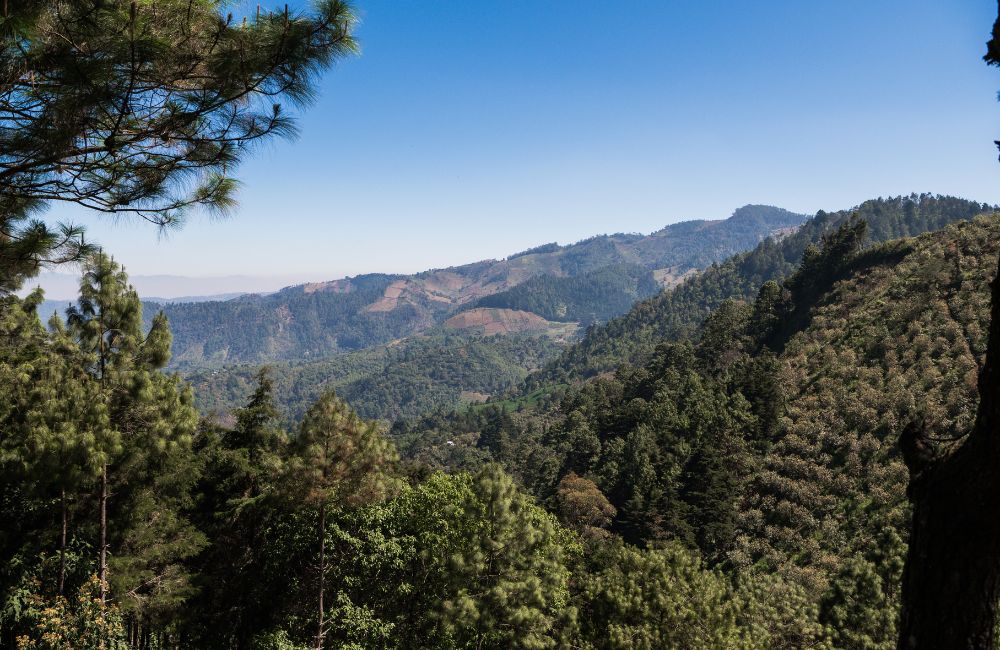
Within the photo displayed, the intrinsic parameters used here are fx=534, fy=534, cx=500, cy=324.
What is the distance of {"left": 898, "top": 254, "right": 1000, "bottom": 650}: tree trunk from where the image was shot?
3.22 m

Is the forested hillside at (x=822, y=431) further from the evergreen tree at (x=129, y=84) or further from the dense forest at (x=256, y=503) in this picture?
the evergreen tree at (x=129, y=84)

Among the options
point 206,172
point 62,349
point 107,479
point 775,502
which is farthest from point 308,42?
point 775,502

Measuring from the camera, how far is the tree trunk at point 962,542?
10.6 ft

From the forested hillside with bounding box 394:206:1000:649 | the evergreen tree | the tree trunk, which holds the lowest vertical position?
the forested hillside with bounding box 394:206:1000:649

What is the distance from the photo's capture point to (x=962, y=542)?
3.32 m

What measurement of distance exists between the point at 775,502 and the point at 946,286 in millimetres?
35014

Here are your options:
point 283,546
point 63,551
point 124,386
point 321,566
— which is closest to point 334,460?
point 321,566

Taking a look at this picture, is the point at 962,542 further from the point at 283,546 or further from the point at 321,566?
the point at 283,546

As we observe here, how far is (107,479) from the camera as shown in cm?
1451

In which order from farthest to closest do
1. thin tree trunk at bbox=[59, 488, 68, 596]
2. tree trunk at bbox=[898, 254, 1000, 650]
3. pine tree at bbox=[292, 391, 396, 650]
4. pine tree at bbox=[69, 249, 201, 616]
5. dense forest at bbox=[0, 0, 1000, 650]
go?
pine tree at bbox=[292, 391, 396, 650] < thin tree trunk at bbox=[59, 488, 68, 596] < pine tree at bbox=[69, 249, 201, 616] < dense forest at bbox=[0, 0, 1000, 650] < tree trunk at bbox=[898, 254, 1000, 650]

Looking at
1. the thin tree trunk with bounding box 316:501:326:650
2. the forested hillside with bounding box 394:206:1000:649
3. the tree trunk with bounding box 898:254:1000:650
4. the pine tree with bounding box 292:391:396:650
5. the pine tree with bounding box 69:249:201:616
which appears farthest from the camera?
the forested hillside with bounding box 394:206:1000:649

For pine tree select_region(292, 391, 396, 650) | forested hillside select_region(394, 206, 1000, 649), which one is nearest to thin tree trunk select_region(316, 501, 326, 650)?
pine tree select_region(292, 391, 396, 650)

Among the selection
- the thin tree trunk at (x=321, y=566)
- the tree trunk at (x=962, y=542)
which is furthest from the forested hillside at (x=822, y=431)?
the tree trunk at (x=962, y=542)

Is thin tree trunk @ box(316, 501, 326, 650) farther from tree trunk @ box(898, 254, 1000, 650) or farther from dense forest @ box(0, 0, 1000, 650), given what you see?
tree trunk @ box(898, 254, 1000, 650)
